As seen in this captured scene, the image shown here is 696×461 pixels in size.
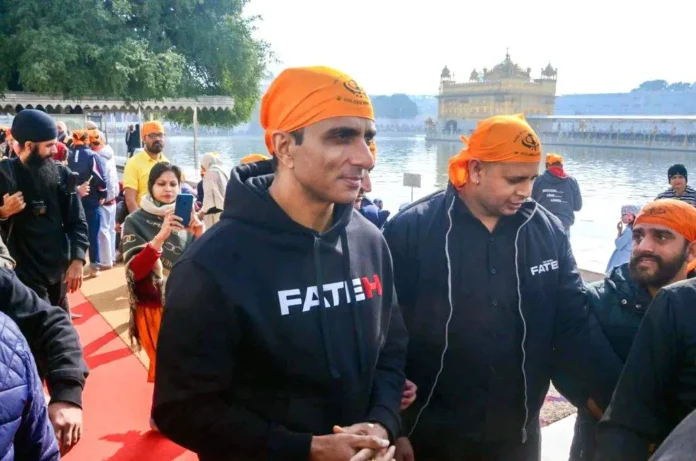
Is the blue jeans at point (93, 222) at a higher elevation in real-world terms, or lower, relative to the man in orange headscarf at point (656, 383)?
lower

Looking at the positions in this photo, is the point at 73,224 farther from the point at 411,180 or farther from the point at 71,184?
the point at 411,180

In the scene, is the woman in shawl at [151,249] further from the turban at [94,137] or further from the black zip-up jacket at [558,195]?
the black zip-up jacket at [558,195]

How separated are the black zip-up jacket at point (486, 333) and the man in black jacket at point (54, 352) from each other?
4.46ft

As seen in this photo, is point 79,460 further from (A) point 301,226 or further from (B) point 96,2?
(B) point 96,2

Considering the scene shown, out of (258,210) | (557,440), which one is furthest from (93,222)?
(258,210)

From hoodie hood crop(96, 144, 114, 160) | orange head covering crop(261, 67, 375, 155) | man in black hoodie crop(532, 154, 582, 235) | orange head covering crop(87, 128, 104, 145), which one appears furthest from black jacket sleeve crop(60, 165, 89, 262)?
man in black hoodie crop(532, 154, 582, 235)

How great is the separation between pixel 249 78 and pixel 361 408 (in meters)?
17.9

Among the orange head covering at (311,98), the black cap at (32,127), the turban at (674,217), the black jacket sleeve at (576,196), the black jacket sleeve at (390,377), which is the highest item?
the orange head covering at (311,98)

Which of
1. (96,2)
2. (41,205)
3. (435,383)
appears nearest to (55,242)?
(41,205)

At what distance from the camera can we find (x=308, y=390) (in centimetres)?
166

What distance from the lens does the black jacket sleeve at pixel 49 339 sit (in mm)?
1983

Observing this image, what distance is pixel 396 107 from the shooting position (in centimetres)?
10856

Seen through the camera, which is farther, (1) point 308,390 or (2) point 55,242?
(2) point 55,242

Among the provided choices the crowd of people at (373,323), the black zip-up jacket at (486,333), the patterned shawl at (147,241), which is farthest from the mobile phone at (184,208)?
the black zip-up jacket at (486,333)
